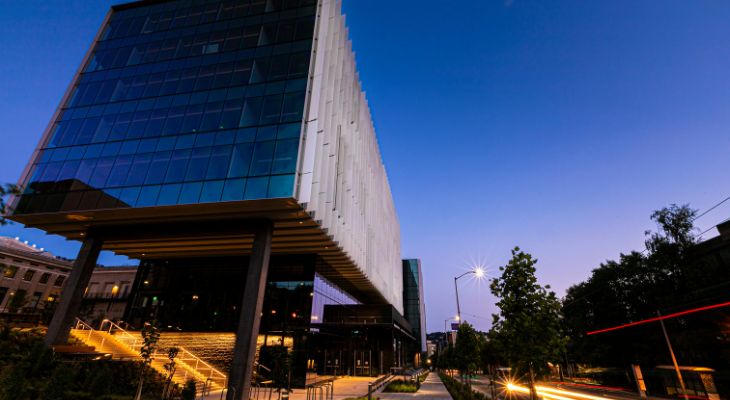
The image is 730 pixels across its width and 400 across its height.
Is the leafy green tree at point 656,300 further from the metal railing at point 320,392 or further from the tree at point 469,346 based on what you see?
the metal railing at point 320,392

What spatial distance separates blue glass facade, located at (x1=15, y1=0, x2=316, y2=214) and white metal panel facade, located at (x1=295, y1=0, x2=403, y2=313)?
1006 mm

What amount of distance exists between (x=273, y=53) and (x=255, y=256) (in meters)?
17.2

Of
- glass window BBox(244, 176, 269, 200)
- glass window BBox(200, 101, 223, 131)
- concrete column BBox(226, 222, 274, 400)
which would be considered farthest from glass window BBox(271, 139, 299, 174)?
glass window BBox(200, 101, 223, 131)

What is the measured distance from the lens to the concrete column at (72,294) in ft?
79.2

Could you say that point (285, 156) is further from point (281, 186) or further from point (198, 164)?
point (198, 164)

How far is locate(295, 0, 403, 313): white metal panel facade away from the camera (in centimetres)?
2384

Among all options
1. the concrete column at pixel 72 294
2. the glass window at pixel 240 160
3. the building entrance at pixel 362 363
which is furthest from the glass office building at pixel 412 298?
the glass window at pixel 240 160

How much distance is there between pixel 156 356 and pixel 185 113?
1967 cm

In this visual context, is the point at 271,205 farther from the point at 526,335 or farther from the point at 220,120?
the point at 526,335

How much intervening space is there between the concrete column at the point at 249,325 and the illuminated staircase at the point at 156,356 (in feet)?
14.9

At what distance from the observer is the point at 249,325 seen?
69.2ft

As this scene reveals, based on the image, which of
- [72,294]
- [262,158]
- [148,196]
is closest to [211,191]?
[262,158]

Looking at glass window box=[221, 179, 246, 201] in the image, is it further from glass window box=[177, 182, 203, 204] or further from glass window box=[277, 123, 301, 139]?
glass window box=[277, 123, 301, 139]

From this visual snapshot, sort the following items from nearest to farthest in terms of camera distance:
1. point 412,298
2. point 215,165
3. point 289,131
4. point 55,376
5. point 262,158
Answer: point 55,376
point 262,158
point 289,131
point 215,165
point 412,298
